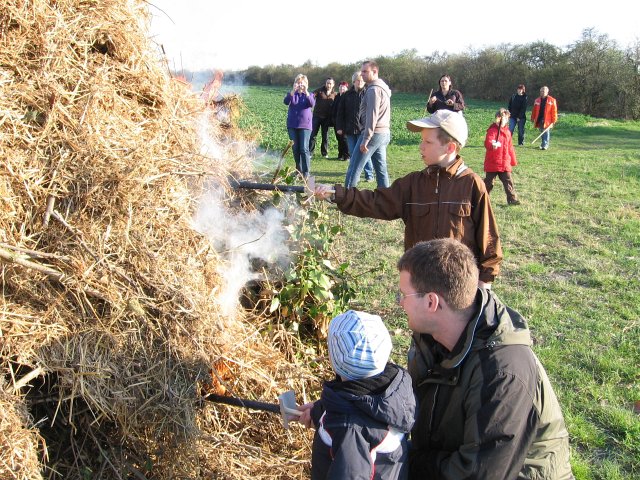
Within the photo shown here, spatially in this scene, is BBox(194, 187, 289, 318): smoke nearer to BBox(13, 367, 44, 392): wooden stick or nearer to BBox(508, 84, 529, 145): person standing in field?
BBox(13, 367, 44, 392): wooden stick

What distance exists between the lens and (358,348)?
6.27 feet

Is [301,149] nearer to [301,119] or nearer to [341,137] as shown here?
[301,119]

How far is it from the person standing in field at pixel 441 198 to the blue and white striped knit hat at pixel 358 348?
1.64 m

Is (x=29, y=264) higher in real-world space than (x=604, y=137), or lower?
higher

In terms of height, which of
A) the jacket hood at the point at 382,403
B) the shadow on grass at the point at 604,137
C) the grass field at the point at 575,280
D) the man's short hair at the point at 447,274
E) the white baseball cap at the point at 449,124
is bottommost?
the grass field at the point at 575,280

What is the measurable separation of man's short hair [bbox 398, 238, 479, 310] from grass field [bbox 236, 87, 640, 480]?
1.84 metres

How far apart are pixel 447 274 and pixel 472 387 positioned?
39 centimetres

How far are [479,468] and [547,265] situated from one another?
16.0ft

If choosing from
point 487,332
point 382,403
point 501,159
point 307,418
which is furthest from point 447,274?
point 501,159

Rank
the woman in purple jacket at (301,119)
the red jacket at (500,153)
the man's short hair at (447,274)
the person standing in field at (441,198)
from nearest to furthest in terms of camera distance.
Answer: the man's short hair at (447,274)
the person standing in field at (441,198)
the red jacket at (500,153)
the woman in purple jacket at (301,119)

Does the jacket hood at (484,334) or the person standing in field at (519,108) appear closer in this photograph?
the jacket hood at (484,334)

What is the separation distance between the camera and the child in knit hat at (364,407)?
6.12 ft

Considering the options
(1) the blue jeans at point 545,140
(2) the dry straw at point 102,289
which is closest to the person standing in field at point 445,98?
(1) the blue jeans at point 545,140

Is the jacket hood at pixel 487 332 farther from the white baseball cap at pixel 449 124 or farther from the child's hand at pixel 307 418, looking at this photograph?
the white baseball cap at pixel 449 124
